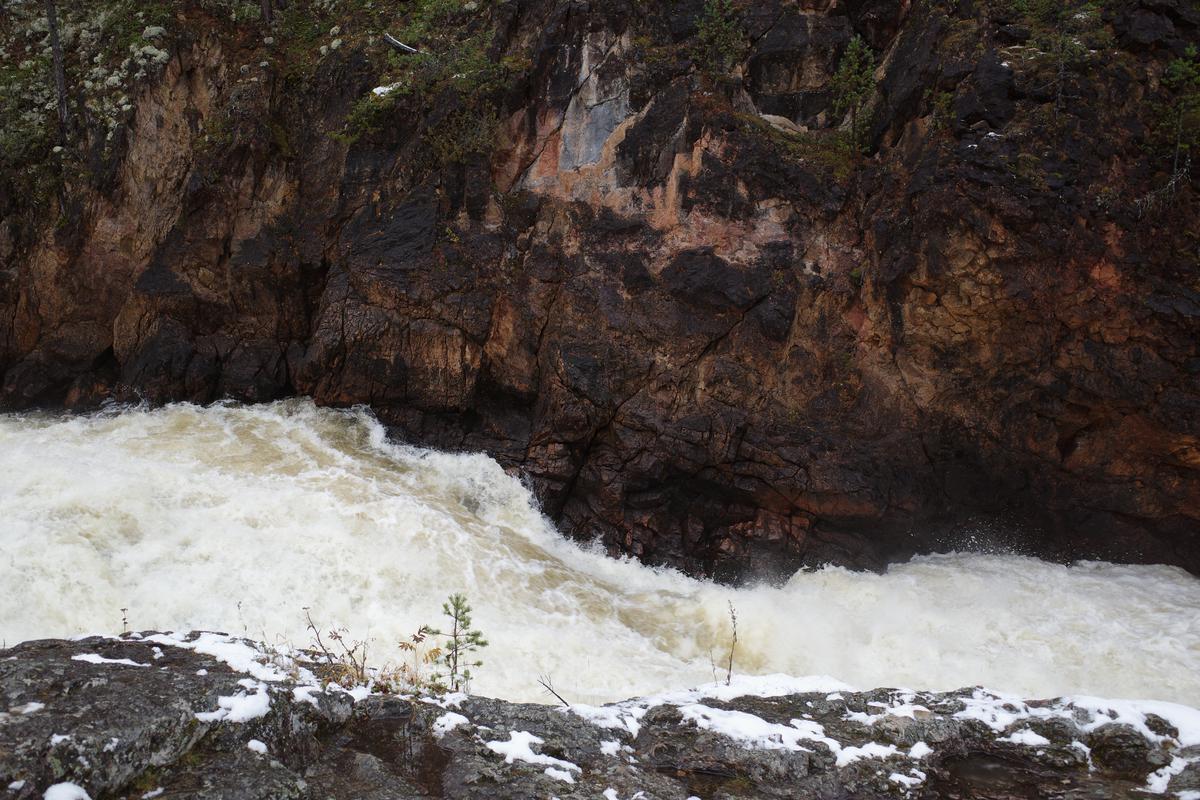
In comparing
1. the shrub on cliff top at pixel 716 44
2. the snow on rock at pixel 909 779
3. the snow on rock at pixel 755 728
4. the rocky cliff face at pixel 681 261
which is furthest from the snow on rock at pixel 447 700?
the shrub on cliff top at pixel 716 44

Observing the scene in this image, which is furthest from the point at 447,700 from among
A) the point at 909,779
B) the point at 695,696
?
the point at 909,779

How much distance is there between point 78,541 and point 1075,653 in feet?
42.0

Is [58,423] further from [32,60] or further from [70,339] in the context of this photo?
[32,60]

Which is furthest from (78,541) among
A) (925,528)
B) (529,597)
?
(925,528)

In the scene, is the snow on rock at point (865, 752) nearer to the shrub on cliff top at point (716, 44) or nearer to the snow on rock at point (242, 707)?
the snow on rock at point (242, 707)

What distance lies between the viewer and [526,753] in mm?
4301

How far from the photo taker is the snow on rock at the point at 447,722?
4.44m

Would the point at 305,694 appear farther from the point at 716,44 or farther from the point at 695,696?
the point at 716,44

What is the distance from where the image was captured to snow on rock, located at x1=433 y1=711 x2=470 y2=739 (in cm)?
444

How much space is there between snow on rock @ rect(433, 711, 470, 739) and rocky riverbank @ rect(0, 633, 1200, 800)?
0.01 metres

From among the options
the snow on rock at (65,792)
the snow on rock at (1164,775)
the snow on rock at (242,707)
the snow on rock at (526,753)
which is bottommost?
the snow on rock at (526,753)

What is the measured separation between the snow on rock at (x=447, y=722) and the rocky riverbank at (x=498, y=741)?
12 millimetres

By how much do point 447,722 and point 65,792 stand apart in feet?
6.09

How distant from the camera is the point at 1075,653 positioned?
9883 mm
